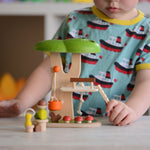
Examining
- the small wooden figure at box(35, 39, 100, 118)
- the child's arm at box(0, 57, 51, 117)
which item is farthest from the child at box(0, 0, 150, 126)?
the small wooden figure at box(35, 39, 100, 118)

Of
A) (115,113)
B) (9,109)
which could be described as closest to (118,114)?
(115,113)

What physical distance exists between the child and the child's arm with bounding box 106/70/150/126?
25 millimetres

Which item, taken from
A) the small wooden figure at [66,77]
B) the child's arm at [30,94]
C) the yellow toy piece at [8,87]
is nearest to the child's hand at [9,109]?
the child's arm at [30,94]

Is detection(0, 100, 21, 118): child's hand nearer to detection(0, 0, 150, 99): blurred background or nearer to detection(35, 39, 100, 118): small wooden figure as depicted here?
detection(35, 39, 100, 118): small wooden figure

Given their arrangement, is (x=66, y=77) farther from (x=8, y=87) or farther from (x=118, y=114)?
(x=8, y=87)

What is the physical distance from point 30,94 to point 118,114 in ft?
0.88

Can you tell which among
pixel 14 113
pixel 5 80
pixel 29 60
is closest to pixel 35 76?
pixel 14 113

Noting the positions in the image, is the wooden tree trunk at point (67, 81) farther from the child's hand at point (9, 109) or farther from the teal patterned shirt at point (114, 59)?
the teal patterned shirt at point (114, 59)

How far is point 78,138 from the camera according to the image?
1.81 feet

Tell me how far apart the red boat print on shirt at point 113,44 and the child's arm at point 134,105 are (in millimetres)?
103

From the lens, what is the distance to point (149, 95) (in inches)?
31.6

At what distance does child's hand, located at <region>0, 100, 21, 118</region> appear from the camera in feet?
2.62

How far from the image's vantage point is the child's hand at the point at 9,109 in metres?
0.80

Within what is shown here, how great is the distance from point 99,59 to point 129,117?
0.98 ft
